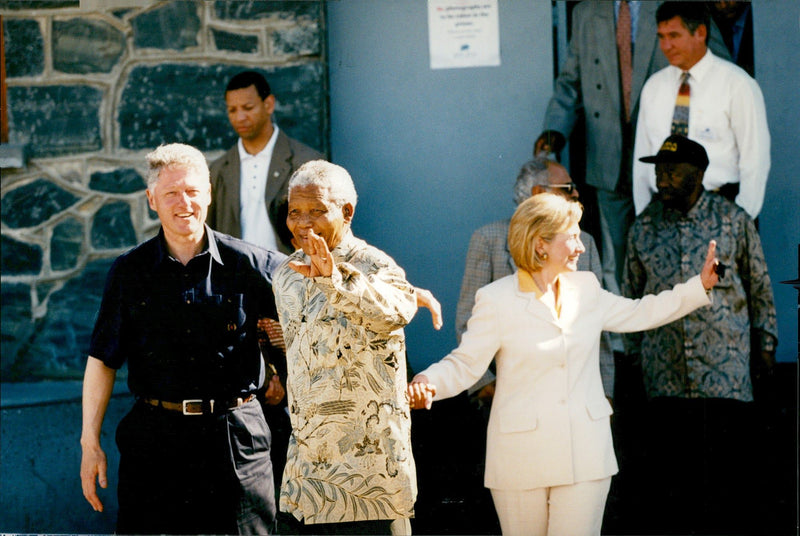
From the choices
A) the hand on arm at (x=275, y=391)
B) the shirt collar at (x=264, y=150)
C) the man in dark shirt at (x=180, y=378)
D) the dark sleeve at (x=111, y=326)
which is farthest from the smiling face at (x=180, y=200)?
the shirt collar at (x=264, y=150)

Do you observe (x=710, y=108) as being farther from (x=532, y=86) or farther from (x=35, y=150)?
(x=35, y=150)

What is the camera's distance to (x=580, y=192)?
6.23 m

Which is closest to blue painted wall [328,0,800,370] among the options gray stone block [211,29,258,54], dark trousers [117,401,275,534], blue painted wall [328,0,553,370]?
blue painted wall [328,0,553,370]

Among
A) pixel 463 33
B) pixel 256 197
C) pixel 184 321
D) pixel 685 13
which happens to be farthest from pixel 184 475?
pixel 685 13

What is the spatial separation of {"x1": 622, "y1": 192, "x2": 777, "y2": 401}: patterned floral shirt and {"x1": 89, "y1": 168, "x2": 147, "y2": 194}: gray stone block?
267cm

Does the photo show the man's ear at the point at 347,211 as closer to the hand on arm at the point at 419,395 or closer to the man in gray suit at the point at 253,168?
the hand on arm at the point at 419,395

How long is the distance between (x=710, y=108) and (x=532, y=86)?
3.40 ft

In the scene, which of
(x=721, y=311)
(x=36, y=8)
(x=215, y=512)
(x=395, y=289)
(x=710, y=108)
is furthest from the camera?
(x=36, y=8)

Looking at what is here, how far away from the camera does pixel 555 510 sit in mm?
4156

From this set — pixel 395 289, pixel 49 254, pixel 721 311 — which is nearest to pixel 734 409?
pixel 721 311

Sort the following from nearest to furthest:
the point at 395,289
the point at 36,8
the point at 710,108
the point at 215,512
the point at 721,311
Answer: the point at 395,289 → the point at 215,512 → the point at 721,311 → the point at 710,108 → the point at 36,8

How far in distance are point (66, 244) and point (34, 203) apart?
0.28 metres

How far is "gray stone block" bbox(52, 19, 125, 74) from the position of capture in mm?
6078

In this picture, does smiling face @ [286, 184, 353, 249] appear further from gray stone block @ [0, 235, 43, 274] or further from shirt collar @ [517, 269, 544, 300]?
gray stone block @ [0, 235, 43, 274]
